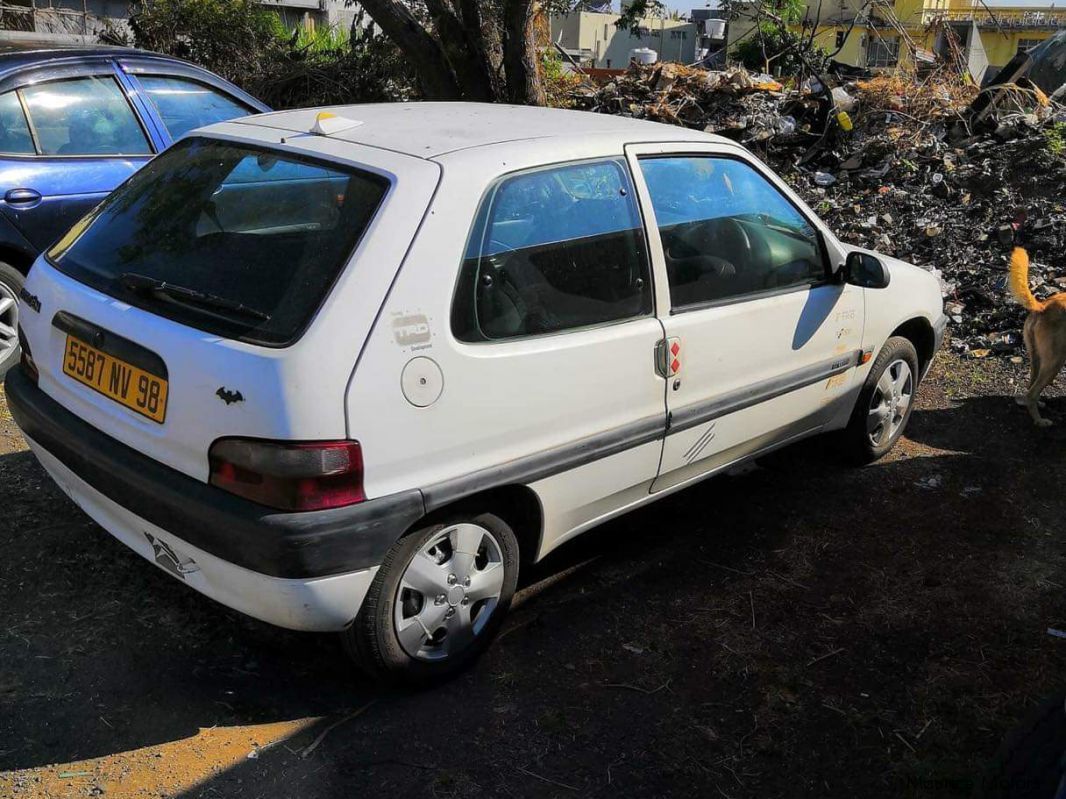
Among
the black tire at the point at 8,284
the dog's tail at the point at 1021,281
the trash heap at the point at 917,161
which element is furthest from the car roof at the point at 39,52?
the trash heap at the point at 917,161

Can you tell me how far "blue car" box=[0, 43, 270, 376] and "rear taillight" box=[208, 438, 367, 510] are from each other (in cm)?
331

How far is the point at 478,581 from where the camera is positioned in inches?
127

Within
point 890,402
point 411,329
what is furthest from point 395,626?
point 890,402

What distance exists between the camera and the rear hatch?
2643 millimetres

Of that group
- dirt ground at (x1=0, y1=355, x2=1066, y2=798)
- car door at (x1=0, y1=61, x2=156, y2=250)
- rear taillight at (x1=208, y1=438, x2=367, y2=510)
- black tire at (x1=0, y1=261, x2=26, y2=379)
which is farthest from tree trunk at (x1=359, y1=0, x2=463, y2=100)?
rear taillight at (x1=208, y1=438, x2=367, y2=510)

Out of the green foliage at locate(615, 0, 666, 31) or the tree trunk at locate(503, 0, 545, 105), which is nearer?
the tree trunk at locate(503, 0, 545, 105)

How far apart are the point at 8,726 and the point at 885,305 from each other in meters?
4.06

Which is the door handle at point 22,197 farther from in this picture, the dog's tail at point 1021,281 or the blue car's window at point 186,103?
the dog's tail at point 1021,281

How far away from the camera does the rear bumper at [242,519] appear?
2646mm

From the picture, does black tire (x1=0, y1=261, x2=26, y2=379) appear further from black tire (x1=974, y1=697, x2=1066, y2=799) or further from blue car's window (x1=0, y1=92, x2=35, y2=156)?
black tire (x1=974, y1=697, x2=1066, y2=799)

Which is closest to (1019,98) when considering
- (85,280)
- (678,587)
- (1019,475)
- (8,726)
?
(1019,475)

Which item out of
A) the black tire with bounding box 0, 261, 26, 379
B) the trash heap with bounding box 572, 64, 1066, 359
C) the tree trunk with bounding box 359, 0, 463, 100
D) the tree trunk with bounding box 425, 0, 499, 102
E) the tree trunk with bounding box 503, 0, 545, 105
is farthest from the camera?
the tree trunk with bounding box 359, 0, 463, 100

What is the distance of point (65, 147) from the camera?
17.7 feet

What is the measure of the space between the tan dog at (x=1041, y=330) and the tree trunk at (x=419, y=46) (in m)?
6.06
